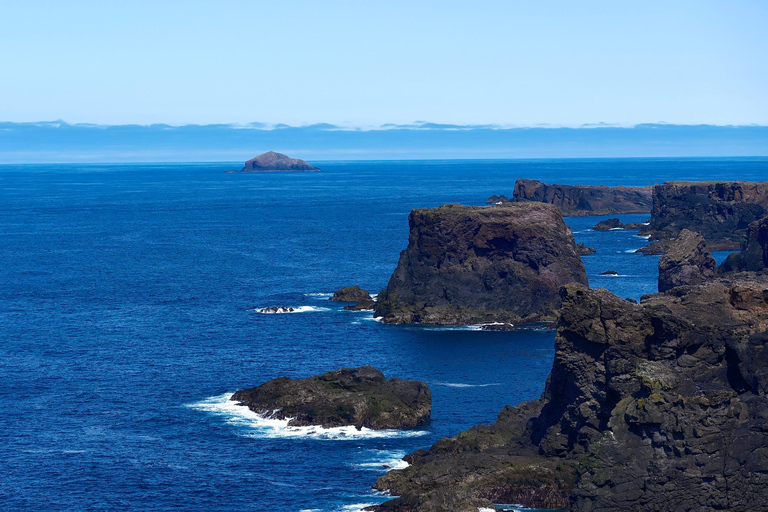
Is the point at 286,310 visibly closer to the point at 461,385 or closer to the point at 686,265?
the point at 461,385

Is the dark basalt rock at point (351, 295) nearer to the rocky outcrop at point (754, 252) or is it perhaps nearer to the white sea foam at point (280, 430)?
the rocky outcrop at point (754, 252)

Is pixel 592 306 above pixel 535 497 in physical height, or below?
above

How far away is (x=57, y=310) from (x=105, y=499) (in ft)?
245

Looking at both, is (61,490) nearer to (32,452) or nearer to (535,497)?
(32,452)

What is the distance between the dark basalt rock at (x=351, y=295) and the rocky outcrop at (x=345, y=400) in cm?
5105

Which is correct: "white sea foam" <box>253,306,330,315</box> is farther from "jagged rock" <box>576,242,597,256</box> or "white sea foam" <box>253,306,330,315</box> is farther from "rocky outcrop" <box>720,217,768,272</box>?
"jagged rock" <box>576,242,597,256</box>

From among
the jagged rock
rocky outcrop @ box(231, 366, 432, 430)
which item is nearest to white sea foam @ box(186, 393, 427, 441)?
rocky outcrop @ box(231, 366, 432, 430)

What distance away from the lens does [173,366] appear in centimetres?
10675

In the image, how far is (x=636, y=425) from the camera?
6031 cm

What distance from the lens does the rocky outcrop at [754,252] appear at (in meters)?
145

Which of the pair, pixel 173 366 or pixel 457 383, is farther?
pixel 173 366

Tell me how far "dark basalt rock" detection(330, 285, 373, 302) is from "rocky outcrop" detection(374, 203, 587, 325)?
6.51m

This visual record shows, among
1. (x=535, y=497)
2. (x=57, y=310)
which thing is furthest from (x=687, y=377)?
(x=57, y=310)

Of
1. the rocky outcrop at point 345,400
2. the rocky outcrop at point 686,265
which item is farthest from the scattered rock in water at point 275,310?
the rocky outcrop at point 686,265
